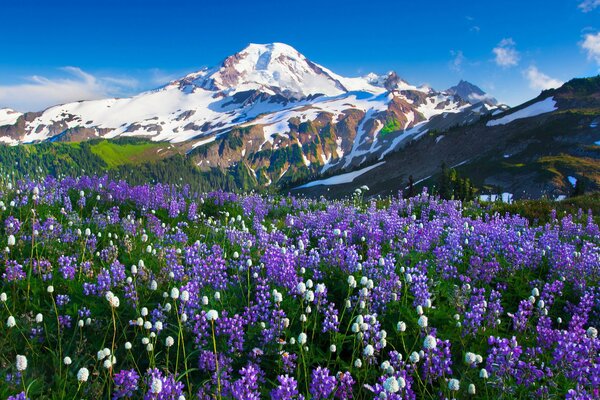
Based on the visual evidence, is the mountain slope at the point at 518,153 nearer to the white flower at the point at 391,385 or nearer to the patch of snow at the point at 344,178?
the patch of snow at the point at 344,178

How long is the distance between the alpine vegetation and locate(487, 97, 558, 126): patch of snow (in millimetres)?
165171

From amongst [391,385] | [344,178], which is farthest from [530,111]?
[391,385]

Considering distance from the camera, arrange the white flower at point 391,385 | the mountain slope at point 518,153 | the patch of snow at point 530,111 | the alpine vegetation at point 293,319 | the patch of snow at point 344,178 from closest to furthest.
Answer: the white flower at point 391,385 → the alpine vegetation at point 293,319 → the mountain slope at point 518,153 → the patch of snow at point 344,178 → the patch of snow at point 530,111

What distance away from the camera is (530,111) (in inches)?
6294

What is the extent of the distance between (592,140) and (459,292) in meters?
135

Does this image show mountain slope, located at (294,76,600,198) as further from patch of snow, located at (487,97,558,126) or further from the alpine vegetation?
the alpine vegetation

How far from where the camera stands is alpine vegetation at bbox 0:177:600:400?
146 inches

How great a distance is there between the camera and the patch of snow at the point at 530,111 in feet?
507

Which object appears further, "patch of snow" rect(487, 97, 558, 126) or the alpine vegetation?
"patch of snow" rect(487, 97, 558, 126)

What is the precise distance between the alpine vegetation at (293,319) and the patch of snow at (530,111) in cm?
16517

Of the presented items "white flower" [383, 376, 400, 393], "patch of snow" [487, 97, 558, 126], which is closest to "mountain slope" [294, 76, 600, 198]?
"patch of snow" [487, 97, 558, 126]

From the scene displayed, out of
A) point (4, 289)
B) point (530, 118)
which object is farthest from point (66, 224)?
point (530, 118)

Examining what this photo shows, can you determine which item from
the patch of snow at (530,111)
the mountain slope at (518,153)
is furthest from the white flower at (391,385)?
the patch of snow at (530,111)

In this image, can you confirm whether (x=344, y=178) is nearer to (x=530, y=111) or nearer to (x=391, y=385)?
(x=530, y=111)
